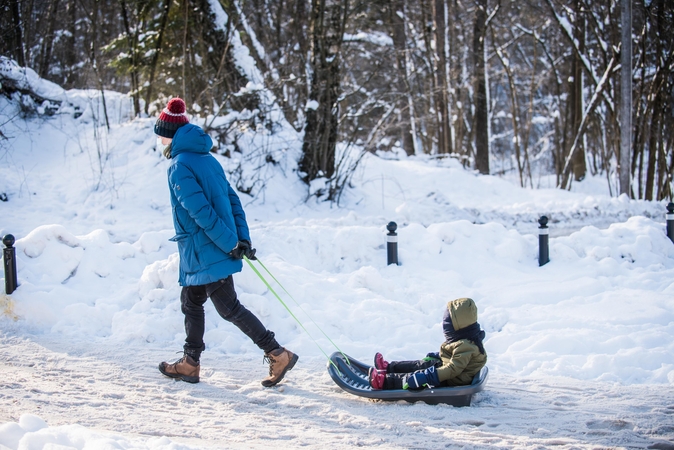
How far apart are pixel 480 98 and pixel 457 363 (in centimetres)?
1505

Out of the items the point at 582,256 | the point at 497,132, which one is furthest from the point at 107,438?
the point at 497,132

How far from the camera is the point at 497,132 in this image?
35219mm

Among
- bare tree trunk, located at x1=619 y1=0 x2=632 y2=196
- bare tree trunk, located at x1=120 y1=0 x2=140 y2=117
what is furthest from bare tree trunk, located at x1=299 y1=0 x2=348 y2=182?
bare tree trunk, located at x1=619 y1=0 x2=632 y2=196

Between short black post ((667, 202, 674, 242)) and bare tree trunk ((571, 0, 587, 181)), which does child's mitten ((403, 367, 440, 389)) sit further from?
bare tree trunk ((571, 0, 587, 181))

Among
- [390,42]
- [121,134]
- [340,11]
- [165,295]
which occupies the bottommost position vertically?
[165,295]

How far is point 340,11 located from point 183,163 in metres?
7.68

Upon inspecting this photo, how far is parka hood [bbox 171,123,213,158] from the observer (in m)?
4.11

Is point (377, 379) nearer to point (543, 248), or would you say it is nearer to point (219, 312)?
point (219, 312)

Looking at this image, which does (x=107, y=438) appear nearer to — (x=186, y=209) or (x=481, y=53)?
(x=186, y=209)

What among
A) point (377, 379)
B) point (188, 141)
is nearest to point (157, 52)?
point (188, 141)

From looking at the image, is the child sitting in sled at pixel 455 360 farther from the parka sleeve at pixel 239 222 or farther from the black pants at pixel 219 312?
the parka sleeve at pixel 239 222

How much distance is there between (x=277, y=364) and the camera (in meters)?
4.29

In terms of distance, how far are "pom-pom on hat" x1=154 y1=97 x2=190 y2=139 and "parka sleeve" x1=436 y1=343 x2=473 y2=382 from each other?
2540mm

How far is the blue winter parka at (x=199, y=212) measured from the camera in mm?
3988
